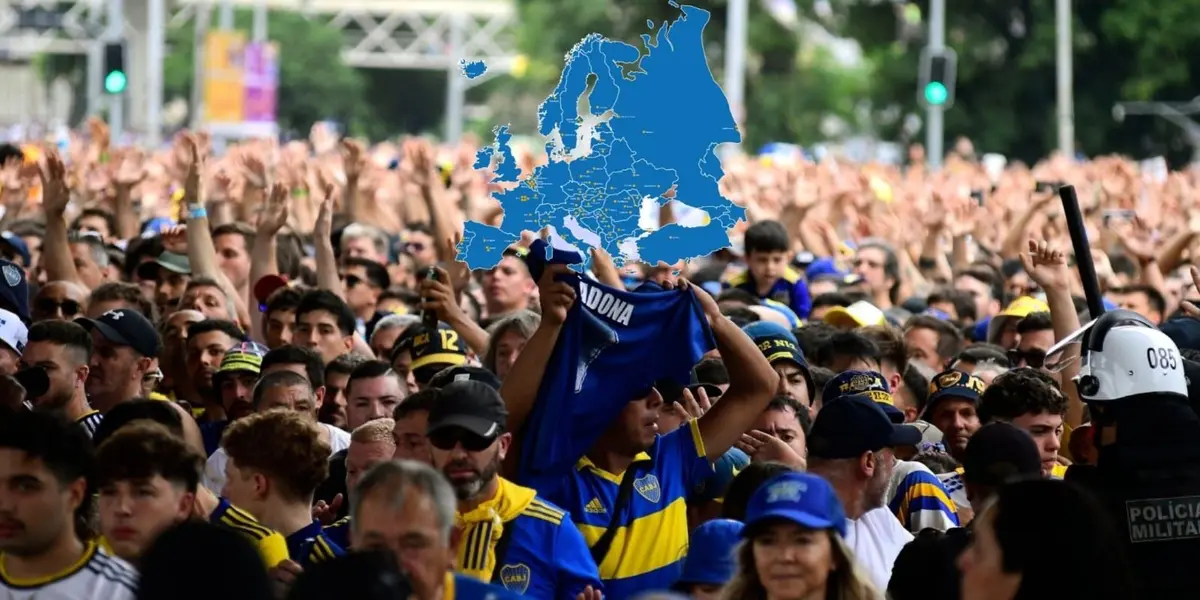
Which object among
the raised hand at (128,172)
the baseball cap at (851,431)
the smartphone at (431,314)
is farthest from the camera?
the raised hand at (128,172)

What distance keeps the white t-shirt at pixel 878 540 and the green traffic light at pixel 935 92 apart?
2267 centimetres

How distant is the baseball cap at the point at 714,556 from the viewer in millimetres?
6211

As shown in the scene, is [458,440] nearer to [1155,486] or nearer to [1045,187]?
[1155,486]

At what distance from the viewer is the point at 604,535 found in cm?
702

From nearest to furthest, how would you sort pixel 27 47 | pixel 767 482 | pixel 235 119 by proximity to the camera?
pixel 767 482, pixel 235 119, pixel 27 47

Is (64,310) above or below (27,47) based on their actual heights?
below

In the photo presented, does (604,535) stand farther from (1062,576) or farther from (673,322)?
(1062,576)

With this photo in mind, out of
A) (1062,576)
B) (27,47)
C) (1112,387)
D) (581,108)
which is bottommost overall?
(1062,576)

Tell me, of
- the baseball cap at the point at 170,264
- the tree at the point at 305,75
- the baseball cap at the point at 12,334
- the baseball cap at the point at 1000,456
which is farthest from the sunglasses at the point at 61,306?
the tree at the point at 305,75

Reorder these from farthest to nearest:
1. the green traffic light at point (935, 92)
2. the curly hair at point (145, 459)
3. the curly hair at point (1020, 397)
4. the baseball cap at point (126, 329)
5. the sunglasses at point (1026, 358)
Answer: the green traffic light at point (935, 92) < the sunglasses at point (1026, 358) < the baseball cap at point (126, 329) < the curly hair at point (1020, 397) < the curly hair at point (145, 459)

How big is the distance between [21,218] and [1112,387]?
453 inches

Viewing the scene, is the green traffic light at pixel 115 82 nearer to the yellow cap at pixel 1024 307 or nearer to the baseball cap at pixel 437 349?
the yellow cap at pixel 1024 307

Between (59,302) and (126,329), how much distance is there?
1777 mm

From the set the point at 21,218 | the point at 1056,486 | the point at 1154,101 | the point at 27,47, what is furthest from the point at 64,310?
the point at 27,47
